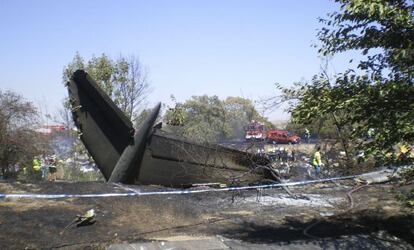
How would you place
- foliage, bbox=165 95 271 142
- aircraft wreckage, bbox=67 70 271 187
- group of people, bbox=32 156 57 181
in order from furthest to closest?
1. group of people, bbox=32 156 57 181
2. foliage, bbox=165 95 271 142
3. aircraft wreckage, bbox=67 70 271 187

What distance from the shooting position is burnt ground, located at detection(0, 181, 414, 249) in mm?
7508

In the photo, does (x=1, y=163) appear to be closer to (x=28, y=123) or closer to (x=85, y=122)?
(x=28, y=123)

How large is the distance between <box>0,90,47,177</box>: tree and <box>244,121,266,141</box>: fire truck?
1272cm

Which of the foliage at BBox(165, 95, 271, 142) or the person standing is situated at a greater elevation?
the foliage at BBox(165, 95, 271, 142)

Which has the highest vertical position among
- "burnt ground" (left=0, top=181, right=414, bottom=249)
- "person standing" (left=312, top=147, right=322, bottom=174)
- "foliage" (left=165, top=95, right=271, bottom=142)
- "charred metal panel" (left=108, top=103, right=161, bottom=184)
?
"foliage" (left=165, top=95, right=271, bottom=142)

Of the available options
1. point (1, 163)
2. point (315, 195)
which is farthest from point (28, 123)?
point (315, 195)

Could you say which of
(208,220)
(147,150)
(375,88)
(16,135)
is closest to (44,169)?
(16,135)

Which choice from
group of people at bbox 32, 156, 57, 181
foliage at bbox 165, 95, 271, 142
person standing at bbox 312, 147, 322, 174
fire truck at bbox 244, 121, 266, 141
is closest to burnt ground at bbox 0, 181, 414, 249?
fire truck at bbox 244, 121, 266, 141

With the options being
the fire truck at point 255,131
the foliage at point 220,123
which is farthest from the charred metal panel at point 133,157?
the fire truck at point 255,131

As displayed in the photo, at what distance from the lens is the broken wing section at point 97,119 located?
1308 centimetres

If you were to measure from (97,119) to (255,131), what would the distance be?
196 inches

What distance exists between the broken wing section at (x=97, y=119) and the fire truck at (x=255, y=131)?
3.76m

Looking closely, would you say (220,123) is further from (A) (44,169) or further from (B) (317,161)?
(A) (44,169)

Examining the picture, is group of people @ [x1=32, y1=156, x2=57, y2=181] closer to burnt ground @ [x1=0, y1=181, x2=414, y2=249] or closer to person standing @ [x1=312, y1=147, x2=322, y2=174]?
burnt ground @ [x1=0, y1=181, x2=414, y2=249]
